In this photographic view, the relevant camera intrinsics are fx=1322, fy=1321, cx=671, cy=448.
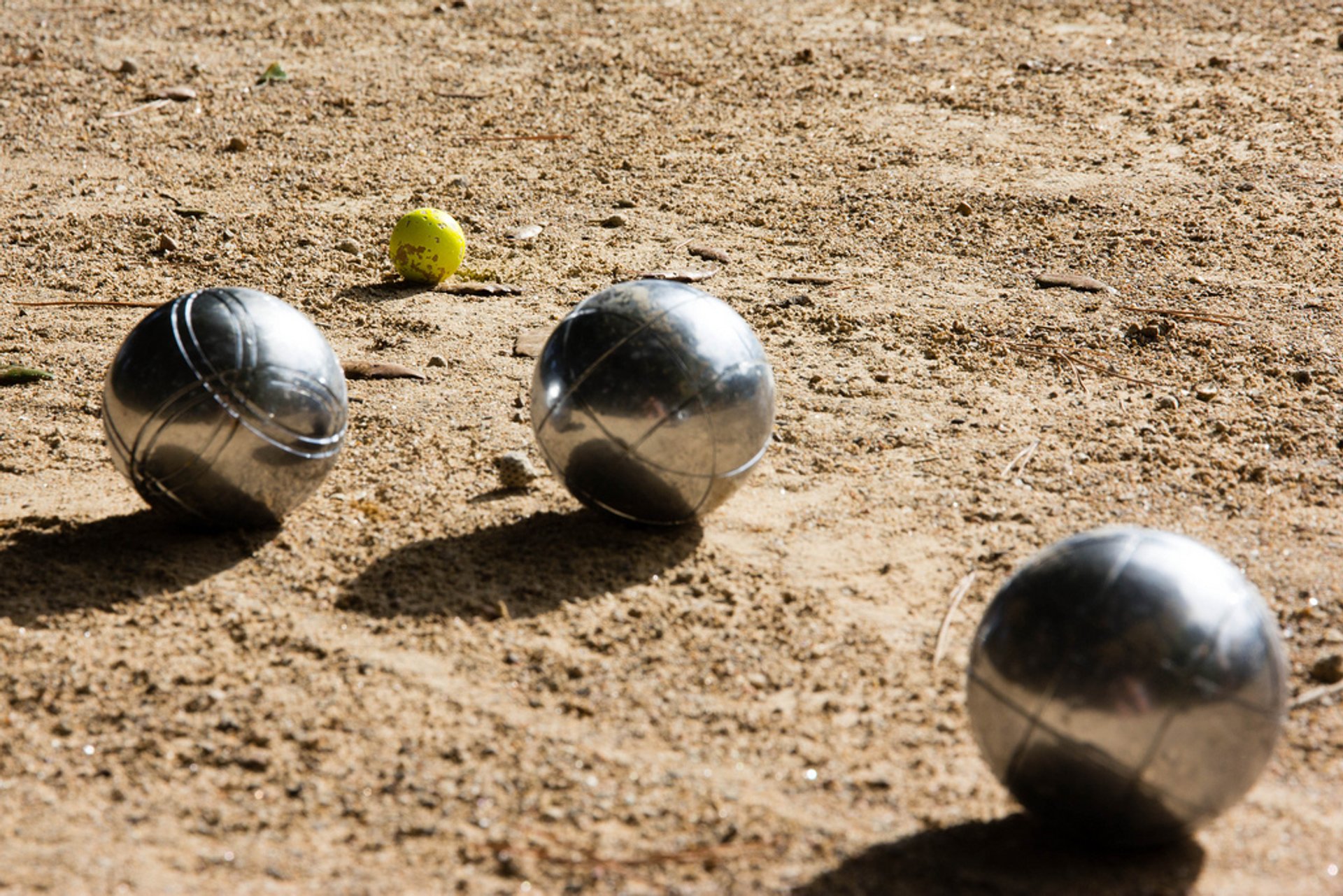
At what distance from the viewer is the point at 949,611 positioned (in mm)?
4859

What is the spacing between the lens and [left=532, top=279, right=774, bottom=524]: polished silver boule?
16.4 feet

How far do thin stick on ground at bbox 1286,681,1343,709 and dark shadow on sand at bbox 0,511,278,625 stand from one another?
381 cm

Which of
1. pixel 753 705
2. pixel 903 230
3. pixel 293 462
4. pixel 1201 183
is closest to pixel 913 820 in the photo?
pixel 753 705

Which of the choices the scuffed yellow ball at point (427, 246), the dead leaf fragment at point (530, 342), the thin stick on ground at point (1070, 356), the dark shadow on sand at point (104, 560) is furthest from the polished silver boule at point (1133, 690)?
the scuffed yellow ball at point (427, 246)

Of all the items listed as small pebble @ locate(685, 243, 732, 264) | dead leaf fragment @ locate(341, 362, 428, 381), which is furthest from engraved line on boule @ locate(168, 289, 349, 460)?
small pebble @ locate(685, 243, 732, 264)

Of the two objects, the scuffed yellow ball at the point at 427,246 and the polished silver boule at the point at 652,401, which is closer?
the polished silver boule at the point at 652,401

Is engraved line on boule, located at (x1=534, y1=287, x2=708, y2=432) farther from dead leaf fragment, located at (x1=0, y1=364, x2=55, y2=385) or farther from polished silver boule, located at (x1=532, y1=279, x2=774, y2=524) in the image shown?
dead leaf fragment, located at (x1=0, y1=364, x2=55, y2=385)

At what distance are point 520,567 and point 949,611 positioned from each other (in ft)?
5.36

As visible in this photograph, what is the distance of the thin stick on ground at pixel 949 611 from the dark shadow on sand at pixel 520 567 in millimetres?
1037

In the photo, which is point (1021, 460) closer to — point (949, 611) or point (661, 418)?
point (949, 611)

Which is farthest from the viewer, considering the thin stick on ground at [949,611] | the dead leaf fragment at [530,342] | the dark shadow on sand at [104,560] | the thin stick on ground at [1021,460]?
the dead leaf fragment at [530,342]

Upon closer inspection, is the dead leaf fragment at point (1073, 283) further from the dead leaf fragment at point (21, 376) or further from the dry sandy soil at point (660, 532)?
the dead leaf fragment at point (21, 376)

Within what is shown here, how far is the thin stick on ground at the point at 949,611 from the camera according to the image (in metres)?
4.62

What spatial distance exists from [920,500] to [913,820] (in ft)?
6.71
